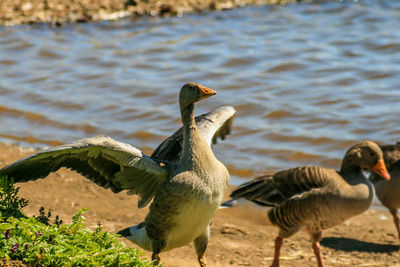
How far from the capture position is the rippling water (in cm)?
1075

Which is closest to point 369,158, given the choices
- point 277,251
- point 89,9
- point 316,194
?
point 316,194

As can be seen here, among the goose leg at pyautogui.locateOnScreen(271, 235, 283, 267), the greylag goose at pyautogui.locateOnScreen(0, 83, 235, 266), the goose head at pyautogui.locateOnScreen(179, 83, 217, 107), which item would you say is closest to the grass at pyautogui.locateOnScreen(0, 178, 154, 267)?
the greylag goose at pyautogui.locateOnScreen(0, 83, 235, 266)

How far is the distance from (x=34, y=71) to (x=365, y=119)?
708 cm

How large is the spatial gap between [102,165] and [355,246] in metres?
3.29

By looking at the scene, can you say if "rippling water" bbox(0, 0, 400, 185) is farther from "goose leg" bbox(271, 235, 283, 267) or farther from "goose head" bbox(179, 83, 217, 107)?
"goose head" bbox(179, 83, 217, 107)

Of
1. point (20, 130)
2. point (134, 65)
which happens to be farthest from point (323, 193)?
point (134, 65)

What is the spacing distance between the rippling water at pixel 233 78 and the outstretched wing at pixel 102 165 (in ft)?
12.6

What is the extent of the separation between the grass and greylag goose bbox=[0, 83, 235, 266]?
706 mm

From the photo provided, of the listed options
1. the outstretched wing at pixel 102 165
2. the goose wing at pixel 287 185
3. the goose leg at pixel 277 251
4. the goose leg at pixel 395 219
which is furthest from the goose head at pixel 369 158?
the outstretched wing at pixel 102 165

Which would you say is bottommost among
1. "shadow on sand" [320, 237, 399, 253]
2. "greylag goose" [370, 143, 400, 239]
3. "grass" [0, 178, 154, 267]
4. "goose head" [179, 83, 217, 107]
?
"shadow on sand" [320, 237, 399, 253]

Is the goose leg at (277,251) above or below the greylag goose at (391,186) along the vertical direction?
below

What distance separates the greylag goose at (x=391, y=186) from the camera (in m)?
7.67

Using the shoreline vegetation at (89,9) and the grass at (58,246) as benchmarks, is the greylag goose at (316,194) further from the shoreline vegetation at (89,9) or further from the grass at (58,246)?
the shoreline vegetation at (89,9)

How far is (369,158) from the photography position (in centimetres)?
730
